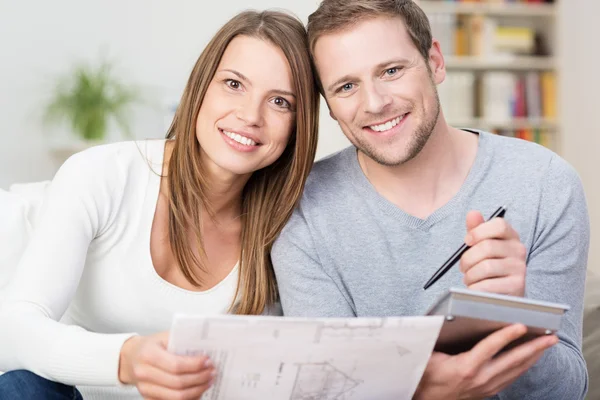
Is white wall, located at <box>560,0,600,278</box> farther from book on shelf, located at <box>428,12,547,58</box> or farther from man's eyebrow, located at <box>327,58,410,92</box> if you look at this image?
man's eyebrow, located at <box>327,58,410,92</box>

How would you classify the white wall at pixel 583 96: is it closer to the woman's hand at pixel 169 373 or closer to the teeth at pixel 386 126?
the teeth at pixel 386 126

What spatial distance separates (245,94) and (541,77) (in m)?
3.84

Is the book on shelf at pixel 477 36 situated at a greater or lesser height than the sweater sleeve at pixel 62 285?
greater

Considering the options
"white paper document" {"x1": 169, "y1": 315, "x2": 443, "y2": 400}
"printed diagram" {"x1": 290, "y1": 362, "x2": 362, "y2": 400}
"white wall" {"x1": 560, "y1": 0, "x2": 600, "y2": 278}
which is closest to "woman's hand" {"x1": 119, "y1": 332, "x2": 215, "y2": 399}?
"white paper document" {"x1": 169, "y1": 315, "x2": 443, "y2": 400}

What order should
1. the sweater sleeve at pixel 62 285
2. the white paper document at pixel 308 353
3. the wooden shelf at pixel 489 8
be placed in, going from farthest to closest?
the wooden shelf at pixel 489 8, the sweater sleeve at pixel 62 285, the white paper document at pixel 308 353

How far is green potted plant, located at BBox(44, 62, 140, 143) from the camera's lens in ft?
11.4

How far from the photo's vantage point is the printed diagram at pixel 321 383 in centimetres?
104

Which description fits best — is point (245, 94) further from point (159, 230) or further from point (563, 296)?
point (563, 296)

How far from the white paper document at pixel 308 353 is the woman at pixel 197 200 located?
48 cm

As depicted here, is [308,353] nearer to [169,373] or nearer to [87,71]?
[169,373]

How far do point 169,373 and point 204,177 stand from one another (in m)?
0.68

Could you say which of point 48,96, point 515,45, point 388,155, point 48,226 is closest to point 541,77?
point 515,45

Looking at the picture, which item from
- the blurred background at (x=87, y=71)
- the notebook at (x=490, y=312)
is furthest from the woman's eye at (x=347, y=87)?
the blurred background at (x=87, y=71)

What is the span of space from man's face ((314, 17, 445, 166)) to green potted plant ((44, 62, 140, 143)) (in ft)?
7.08
